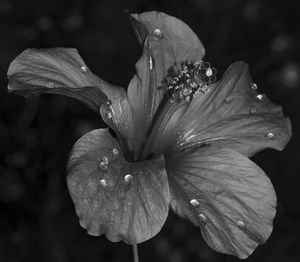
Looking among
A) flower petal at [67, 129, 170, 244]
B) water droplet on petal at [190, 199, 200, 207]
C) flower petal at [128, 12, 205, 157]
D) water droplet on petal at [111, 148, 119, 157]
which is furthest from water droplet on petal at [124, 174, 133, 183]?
flower petal at [128, 12, 205, 157]

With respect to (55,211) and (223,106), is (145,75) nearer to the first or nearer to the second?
(223,106)

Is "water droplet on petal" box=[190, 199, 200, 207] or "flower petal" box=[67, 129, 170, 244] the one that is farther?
"water droplet on petal" box=[190, 199, 200, 207]

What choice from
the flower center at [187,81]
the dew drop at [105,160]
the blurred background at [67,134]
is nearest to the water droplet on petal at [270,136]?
the flower center at [187,81]

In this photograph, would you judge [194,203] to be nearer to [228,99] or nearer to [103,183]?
[103,183]

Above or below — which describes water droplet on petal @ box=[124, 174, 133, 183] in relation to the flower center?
below

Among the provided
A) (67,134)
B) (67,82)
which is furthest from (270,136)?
(67,134)

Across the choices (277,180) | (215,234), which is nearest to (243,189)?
(215,234)

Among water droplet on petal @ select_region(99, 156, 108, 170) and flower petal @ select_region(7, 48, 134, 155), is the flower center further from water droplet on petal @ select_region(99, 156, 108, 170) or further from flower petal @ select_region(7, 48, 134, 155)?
water droplet on petal @ select_region(99, 156, 108, 170)
